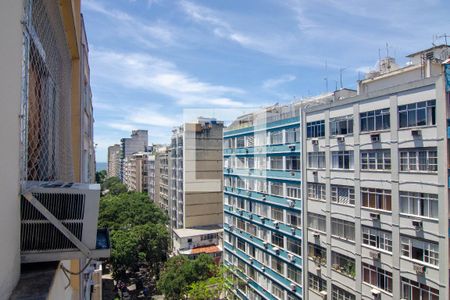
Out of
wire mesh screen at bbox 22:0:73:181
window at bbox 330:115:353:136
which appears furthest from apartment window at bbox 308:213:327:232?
wire mesh screen at bbox 22:0:73:181

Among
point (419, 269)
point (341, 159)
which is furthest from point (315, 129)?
point (419, 269)

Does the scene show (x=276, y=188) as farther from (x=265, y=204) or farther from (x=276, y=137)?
(x=276, y=137)

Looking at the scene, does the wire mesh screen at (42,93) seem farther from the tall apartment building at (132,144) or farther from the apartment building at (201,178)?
the tall apartment building at (132,144)

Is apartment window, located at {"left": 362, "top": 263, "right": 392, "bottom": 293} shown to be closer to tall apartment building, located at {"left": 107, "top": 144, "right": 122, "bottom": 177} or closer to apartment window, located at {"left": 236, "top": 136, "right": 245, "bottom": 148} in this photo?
apartment window, located at {"left": 236, "top": 136, "right": 245, "bottom": 148}

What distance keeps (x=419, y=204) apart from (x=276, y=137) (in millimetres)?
7062

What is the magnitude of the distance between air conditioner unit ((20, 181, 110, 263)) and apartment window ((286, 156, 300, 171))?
11721 mm

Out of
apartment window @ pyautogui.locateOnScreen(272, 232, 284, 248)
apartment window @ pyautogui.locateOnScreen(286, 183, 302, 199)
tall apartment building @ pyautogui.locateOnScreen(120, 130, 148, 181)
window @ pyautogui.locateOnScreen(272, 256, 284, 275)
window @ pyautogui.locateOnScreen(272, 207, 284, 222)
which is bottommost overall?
window @ pyautogui.locateOnScreen(272, 256, 284, 275)

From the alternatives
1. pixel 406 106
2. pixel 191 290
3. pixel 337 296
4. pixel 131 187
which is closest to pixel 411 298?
pixel 337 296

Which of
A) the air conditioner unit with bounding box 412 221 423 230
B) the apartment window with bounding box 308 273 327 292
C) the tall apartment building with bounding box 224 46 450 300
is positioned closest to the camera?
the tall apartment building with bounding box 224 46 450 300

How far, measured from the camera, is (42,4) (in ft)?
7.18

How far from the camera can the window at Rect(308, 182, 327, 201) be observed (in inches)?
462

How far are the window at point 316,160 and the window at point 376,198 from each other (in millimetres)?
2064

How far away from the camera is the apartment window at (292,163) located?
512 inches

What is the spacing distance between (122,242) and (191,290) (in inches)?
255
